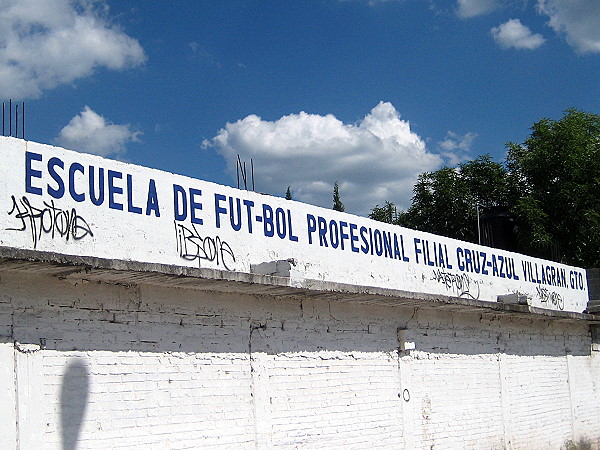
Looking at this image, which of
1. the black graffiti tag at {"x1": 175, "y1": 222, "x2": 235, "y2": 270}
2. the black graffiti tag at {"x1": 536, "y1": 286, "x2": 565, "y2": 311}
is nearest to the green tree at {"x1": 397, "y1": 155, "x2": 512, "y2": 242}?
the black graffiti tag at {"x1": 536, "y1": 286, "x2": 565, "y2": 311}

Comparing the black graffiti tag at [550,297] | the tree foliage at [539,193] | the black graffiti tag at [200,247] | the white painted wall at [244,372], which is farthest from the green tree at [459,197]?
the black graffiti tag at [200,247]

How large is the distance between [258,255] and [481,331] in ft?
19.5

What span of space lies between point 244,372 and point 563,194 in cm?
2023

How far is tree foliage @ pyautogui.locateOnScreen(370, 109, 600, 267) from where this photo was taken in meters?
25.7

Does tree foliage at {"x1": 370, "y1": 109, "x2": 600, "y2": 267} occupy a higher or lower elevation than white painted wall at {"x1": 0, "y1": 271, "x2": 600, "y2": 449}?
higher

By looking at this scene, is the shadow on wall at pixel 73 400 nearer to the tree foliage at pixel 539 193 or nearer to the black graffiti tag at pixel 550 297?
the black graffiti tag at pixel 550 297

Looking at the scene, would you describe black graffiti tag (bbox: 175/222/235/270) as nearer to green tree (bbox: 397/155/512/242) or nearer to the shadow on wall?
the shadow on wall

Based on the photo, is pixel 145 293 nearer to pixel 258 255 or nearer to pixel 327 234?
pixel 258 255

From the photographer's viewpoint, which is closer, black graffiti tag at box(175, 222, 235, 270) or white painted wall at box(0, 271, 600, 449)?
white painted wall at box(0, 271, 600, 449)

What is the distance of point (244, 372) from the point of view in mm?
8641

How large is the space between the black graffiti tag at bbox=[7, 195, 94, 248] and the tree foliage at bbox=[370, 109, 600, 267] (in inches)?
765

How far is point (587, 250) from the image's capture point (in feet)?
84.3

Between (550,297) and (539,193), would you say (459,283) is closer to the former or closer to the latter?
(550,297)

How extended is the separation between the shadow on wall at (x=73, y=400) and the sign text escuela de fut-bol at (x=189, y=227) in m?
1.08
